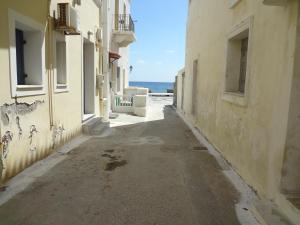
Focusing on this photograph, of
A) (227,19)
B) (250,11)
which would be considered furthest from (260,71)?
(227,19)

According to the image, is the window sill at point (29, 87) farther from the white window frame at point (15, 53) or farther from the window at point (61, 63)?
the window at point (61, 63)

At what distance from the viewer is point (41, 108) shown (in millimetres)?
5035

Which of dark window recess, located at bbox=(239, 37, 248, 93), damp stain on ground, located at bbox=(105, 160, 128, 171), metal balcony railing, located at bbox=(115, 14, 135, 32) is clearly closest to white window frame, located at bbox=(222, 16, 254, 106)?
dark window recess, located at bbox=(239, 37, 248, 93)

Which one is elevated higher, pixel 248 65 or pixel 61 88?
pixel 248 65

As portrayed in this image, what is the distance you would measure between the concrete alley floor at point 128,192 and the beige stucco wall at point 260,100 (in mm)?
518

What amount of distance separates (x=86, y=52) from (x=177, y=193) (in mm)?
6734

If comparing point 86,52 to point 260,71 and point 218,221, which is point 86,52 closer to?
point 260,71

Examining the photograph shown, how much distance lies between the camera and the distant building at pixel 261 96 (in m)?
2.96

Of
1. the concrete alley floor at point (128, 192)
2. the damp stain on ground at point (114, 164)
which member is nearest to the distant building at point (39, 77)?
the concrete alley floor at point (128, 192)

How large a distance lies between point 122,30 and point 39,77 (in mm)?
10041

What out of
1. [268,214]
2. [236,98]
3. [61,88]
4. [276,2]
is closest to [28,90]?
[61,88]

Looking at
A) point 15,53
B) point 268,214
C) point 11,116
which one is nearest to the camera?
point 268,214

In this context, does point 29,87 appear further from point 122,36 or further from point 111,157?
point 122,36

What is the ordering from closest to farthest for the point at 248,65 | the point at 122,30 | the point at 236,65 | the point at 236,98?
1. the point at 248,65
2. the point at 236,98
3. the point at 236,65
4. the point at 122,30
